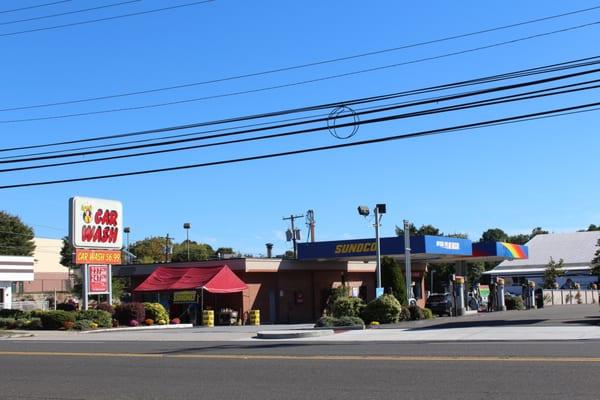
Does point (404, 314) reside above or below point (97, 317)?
below

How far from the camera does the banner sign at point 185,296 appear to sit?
39.9 meters

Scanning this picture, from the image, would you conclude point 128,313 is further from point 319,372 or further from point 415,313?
point 319,372

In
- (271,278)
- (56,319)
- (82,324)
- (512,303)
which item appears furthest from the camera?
(512,303)

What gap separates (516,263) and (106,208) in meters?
57.7

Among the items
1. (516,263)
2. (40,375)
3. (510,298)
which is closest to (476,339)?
(40,375)

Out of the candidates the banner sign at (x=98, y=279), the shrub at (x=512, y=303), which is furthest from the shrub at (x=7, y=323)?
the shrub at (x=512, y=303)

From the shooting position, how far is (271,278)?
4344 centimetres

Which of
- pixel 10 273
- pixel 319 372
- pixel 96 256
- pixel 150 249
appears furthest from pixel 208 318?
pixel 150 249

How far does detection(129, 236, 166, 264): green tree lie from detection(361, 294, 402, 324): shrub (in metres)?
75.5

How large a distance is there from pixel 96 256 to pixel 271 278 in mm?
11002

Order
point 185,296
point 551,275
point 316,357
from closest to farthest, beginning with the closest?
1. point 316,357
2. point 185,296
3. point 551,275

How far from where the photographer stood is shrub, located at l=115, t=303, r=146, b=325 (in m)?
35.2

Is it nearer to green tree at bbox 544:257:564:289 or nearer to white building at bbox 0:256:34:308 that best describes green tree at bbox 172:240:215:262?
white building at bbox 0:256:34:308

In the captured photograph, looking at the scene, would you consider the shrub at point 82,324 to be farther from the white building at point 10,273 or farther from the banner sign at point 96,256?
the white building at point 10,273
